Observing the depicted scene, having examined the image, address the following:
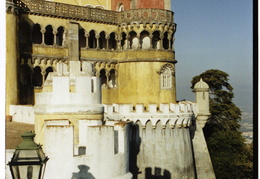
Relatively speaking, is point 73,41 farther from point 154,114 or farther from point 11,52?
point 154,114

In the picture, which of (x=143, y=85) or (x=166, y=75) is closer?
(x=143, y=85)

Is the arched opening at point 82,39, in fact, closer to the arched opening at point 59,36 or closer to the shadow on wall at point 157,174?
the arched opening at point 59,36

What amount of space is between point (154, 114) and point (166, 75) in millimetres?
6250

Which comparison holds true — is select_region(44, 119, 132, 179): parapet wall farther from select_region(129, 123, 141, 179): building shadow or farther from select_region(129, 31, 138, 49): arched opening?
select_region(129, 31, 138, 49): arched opening

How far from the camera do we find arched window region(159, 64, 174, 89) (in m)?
35.9

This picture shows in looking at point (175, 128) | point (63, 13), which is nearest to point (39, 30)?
point (63, 13)

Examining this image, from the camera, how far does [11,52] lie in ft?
101

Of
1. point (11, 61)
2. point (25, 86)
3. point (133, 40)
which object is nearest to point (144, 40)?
point (133, 40)

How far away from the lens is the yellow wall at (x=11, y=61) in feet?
99.3

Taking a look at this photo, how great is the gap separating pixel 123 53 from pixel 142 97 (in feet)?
14.1

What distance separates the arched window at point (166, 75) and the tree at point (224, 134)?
27.1 feet

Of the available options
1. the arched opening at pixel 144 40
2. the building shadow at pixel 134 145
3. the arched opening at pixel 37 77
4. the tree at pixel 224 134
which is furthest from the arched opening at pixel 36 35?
the tree at pixel 224 134

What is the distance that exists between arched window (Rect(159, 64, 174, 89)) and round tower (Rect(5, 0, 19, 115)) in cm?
1173

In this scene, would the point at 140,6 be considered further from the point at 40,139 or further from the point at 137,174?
the point at 40,139
